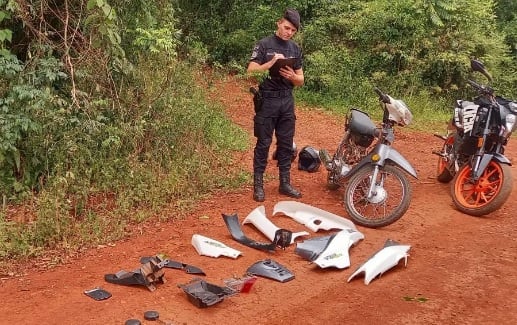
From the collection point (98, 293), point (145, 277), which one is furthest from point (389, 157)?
point (98, 293)

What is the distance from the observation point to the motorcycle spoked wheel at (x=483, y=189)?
18.7 feet

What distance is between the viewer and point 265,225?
202 inches

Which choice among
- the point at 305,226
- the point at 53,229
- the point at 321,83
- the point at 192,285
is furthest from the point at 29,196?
the point at 321,83

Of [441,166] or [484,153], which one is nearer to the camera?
[484,153]

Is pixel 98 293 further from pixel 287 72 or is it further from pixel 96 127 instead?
pixel 287 72

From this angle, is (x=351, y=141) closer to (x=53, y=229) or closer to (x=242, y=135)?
(x=242, y=135)

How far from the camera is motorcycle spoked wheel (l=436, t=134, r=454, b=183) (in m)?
6.84

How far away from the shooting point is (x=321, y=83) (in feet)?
39.0

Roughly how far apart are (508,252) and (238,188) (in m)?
2.94

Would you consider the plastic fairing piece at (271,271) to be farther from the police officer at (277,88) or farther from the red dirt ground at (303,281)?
the police officer at (277,88)

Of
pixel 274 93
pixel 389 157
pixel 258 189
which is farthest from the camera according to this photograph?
pixel 258 189

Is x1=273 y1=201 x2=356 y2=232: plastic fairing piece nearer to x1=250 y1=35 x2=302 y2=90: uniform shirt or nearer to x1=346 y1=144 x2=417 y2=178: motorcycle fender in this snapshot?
x1=346 y1=144 x2=417 y2=178: motorcycle fender

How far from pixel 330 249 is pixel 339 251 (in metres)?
0.08

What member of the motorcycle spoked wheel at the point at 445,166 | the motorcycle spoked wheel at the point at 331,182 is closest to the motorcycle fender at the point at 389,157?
the motorcycle spoked wheel at the point at 331,182
